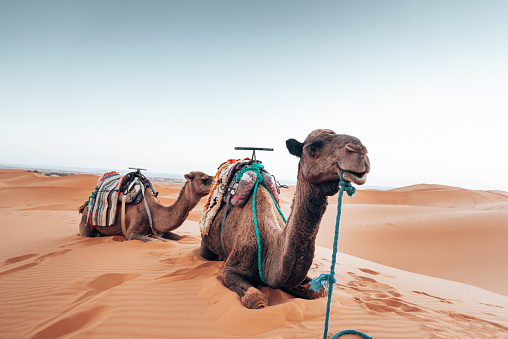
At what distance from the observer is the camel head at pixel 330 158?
5.17 feet

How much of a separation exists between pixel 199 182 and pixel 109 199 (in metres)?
2.36

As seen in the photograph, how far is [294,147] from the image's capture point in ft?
7.07

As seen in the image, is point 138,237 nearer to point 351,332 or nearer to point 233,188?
point 233,188

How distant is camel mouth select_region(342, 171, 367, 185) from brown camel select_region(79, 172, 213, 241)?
3.70 m

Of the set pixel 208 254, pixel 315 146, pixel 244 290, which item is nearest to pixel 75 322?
pixel 244 290

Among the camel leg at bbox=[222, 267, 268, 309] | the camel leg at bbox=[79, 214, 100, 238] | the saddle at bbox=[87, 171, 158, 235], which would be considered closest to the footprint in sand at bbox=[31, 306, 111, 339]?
the camel leg at bbox=[222, 267, 268, 309]

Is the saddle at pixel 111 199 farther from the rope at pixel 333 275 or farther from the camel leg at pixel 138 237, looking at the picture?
the rope at pixel 333 275

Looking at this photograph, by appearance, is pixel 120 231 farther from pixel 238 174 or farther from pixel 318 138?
pixel 318 138

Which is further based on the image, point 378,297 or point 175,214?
point 175,214

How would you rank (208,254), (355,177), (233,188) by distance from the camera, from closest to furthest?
(355,177) → (233,188) → (208,254)

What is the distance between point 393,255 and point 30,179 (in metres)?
38.6

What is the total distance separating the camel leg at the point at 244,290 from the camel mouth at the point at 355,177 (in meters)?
1.41

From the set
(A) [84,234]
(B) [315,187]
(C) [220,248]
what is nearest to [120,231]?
(A) [84,234]

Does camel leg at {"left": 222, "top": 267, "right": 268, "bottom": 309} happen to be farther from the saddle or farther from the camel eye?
the saddle
